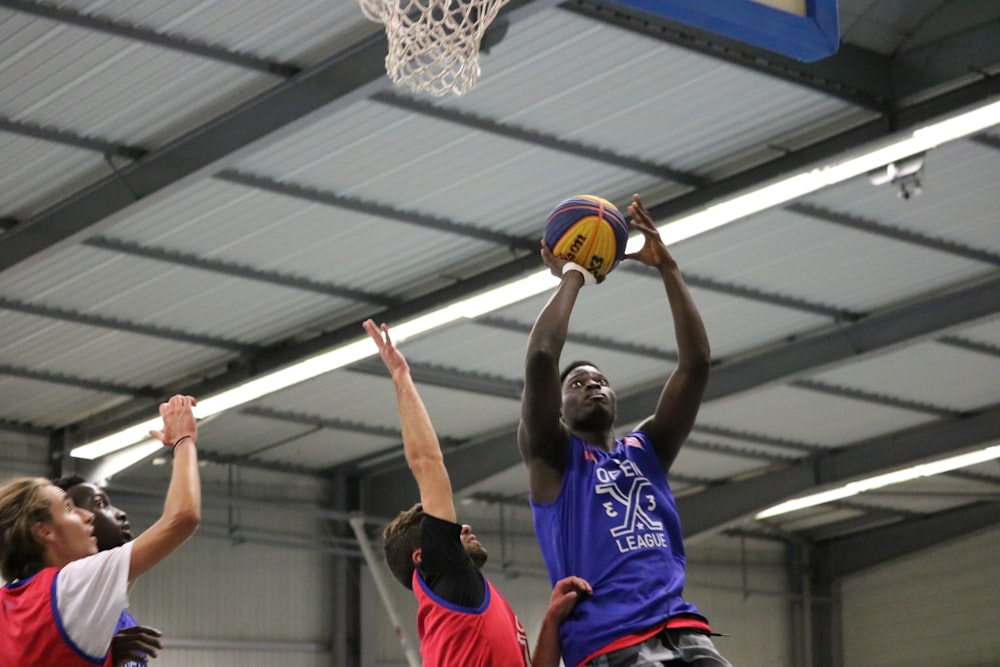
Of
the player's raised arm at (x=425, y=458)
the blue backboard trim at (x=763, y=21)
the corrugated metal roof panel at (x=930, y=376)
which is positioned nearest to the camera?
the player's raised arm at (x=425, y=458)

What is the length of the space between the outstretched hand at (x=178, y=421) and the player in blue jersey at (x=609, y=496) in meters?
1.39

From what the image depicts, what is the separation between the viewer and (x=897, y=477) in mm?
28188

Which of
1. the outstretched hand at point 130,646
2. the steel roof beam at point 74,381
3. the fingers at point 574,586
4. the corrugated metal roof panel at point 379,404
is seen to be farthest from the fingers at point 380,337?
the steel roof beam at point 74,381

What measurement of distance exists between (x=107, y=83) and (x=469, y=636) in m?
9.28

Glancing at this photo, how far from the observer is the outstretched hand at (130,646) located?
6.39 meters

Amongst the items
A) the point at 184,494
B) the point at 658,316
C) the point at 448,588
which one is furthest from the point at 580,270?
the point at 658,316

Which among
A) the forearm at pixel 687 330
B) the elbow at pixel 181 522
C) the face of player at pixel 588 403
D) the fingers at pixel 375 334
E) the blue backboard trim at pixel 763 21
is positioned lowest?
the elbow at pixel 181 522

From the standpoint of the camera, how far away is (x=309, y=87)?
48.5 feet

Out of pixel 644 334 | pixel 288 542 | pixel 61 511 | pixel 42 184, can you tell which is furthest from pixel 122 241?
pixel 61 511

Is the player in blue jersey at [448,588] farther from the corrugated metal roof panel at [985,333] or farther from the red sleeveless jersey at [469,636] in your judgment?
the corrugated metal roof panel at [985,333]

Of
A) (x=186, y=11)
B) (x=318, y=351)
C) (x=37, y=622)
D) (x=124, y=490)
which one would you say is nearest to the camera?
(x=37, y=622)

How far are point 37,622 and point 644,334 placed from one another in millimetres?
16216

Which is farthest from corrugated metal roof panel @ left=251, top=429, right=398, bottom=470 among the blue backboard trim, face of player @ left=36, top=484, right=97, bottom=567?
face of player @ left=36, top=484, right=97, bottom=567

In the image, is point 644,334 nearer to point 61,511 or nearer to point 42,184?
point 42,184
